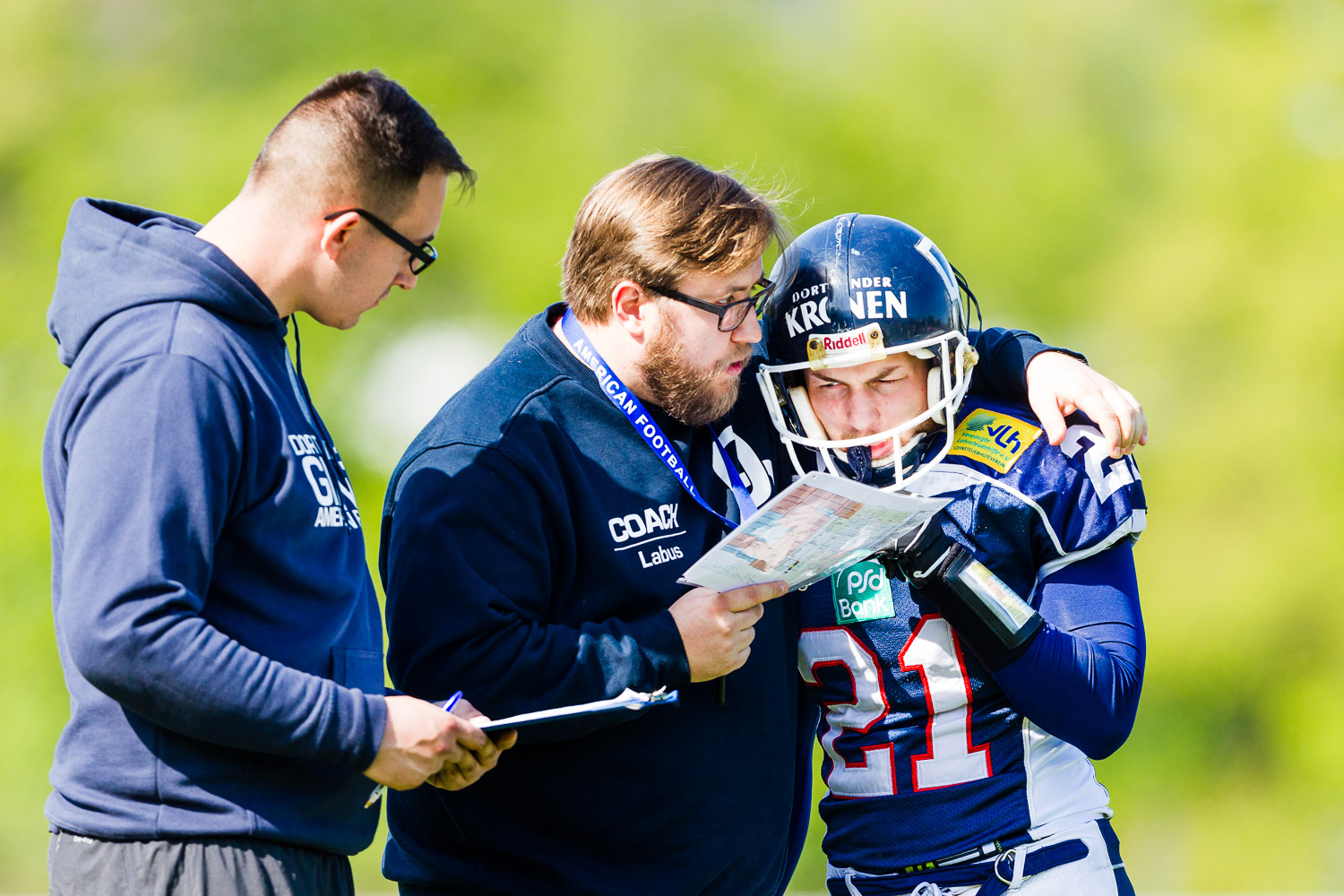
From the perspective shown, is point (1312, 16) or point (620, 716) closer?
point (620, 716)

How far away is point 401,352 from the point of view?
10.8 metres

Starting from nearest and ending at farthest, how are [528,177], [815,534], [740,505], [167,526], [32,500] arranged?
1. [167,526]
2. [815,534]
3. [740,505]
4. [32,500]
5. [528,177]

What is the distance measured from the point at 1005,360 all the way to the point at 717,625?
0.94 meters

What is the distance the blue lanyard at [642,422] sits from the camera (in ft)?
8.50

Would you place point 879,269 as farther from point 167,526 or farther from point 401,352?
point 401,352

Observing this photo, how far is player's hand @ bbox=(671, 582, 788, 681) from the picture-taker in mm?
2371

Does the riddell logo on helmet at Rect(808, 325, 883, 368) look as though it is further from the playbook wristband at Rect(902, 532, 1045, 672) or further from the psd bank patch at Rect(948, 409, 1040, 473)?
the playbook wristband at Rect(902, 532, 1045, 672)

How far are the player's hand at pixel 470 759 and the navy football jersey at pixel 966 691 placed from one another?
81 centimetres

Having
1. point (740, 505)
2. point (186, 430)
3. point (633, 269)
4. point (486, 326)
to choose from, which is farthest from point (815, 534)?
point (486, 326)

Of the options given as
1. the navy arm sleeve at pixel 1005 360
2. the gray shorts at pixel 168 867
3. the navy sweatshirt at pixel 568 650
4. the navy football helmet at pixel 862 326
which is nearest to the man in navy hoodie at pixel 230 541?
the gray shorts at pixel 168 867

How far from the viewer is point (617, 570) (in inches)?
97.3

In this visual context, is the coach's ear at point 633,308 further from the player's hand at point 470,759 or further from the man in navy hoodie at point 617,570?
the player's hand at point 470,759

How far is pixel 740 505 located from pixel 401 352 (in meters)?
8.59

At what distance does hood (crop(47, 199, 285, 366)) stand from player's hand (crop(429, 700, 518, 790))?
0.74 m
